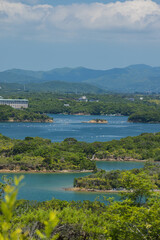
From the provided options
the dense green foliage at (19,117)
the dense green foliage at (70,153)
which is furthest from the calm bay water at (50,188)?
the dense green foliage at (19,117)

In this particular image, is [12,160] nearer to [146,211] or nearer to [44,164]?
[44,164]

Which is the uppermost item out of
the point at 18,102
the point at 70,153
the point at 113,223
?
the point at 113,223

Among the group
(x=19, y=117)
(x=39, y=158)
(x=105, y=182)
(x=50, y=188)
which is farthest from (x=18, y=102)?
(x=105, y=182)

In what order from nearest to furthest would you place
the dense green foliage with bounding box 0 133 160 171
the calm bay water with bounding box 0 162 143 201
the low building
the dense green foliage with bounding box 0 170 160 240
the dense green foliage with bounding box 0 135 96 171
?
the dense green foliage with bounding box 0 170 160 240, the calm bay water with bounding box 0 162 143 201, the dense green foliage with bounding box 0 135 96 171, the dense green foliage with bounding box 0 133 160 171, the low building

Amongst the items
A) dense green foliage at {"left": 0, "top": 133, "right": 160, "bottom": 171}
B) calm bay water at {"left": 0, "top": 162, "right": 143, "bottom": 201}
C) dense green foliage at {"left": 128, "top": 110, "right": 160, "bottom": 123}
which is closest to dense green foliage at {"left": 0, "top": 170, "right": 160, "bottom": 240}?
calm bay water at {"left": 0, "top": 162, "right": 143, "bottom": 201}

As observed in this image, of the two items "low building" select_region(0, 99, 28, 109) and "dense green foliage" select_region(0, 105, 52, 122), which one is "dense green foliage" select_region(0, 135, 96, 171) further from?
"low building" select_region(0, 99, 28, 109)

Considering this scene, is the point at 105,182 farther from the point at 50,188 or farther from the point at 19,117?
the point at 19,117

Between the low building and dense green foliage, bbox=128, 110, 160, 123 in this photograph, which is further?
the low building

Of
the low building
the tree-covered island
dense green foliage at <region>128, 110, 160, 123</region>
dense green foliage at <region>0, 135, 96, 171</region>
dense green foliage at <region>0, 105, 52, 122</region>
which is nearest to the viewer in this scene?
the tree-covered island

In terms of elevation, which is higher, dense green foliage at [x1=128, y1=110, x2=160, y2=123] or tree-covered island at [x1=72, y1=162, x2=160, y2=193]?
tree-covered island at [x1=72, y1=162, x2=160, y2=193]
